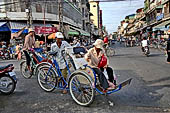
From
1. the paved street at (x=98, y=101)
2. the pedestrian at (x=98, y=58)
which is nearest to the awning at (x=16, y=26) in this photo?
the paved street at (x=98, y=101)

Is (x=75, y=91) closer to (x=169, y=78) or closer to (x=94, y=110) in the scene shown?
(x=94, y=110)

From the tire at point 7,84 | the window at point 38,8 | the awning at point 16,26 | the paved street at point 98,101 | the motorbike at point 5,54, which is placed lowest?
the paved street at point 98,101

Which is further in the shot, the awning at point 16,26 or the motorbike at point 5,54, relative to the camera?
the awning at point 16,26

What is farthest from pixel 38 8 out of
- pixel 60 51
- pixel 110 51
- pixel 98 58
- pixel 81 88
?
pixel 81 88

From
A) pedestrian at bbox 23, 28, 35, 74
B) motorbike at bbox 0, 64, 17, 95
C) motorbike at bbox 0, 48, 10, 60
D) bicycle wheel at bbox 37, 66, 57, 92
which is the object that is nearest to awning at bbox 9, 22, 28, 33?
motorbike at bbox 0, 48, 10, 60

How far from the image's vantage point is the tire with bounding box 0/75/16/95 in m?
4.53

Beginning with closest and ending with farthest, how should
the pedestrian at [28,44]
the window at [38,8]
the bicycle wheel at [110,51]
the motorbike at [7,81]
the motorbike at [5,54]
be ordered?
the motorbike at [7,81] → the pedestrian at [28,44] → the bicycle wheel at [110,51] → the motorbike at [5,54] → the window at [38,8]

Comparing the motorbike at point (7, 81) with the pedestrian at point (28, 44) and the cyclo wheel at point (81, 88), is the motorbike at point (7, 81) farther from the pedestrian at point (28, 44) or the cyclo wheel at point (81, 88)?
the cyclo wheel at point (81, 88)

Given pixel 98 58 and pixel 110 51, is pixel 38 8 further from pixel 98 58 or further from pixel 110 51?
pixel 98 58

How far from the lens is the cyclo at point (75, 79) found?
139 inches

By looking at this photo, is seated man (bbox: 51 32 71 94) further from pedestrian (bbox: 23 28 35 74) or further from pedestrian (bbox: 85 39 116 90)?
pedestrian (bbox: 23 28 35 74)

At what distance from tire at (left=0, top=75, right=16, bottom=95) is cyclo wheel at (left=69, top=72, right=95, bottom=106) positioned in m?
1.90

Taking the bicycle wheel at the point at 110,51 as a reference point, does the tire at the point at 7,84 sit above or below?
below

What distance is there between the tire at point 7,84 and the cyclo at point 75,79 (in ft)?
2.60
